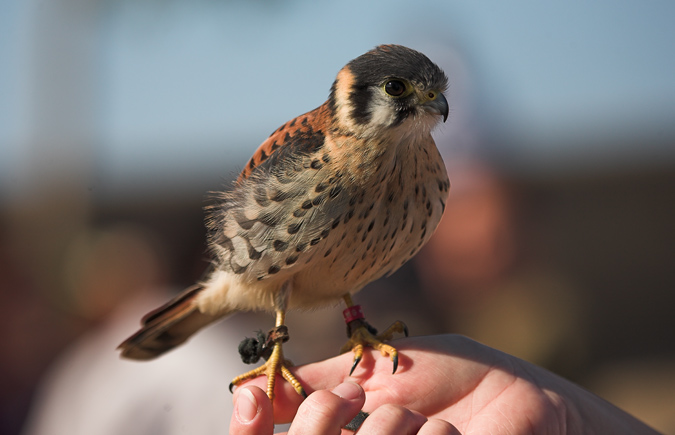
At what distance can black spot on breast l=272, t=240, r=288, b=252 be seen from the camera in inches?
73.0

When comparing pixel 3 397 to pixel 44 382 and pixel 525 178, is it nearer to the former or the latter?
pixel 44 382

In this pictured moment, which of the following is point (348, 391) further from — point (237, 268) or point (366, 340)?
point (237, 268)

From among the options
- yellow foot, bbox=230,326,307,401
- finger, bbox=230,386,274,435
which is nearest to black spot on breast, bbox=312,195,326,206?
yellow foot, bbox=230,326,307,401

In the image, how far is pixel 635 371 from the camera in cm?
616

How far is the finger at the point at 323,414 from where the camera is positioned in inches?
60.2

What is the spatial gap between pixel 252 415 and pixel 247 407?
0.09 ft

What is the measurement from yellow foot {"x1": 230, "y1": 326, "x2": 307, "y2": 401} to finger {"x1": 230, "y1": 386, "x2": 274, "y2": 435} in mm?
166

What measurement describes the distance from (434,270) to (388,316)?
44 centimetres

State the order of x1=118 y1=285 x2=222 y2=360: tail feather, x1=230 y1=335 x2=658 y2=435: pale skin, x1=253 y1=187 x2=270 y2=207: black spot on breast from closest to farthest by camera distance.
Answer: x1=230 y1=335 x2=658 y2=435: pale skin, x1=253 y1=187 x2=270 y2=207: black spot on breast, x1=118 y1=285 x2=222 y2=360: tail feather

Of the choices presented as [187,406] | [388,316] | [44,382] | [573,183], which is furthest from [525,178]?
[44,382]

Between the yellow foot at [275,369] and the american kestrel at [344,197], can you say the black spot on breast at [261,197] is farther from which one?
the yellow foot at [275,369]

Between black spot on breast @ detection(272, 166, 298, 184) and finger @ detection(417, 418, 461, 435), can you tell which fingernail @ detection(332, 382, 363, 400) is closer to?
finger @ detection(417, 418, 461, 435)

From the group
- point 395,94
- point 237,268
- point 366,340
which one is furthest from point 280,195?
point 366,340

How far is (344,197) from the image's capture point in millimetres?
1835
